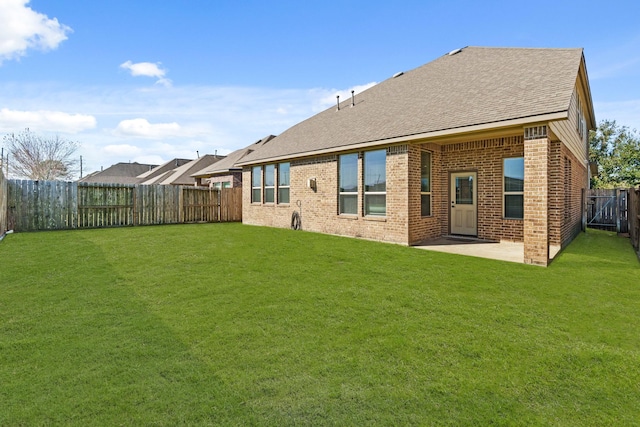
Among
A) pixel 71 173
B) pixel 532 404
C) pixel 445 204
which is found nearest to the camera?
pixel 532 404

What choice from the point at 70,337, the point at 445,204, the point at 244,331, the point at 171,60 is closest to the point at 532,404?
the point at 244,331

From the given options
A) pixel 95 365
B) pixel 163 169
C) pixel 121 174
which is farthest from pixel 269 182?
pixel 121 174

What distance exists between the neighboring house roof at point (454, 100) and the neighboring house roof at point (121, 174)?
3546 centimetres

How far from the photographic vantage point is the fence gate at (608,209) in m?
12.8

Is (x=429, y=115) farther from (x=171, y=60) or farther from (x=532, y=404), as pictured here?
(x=171, y=60)

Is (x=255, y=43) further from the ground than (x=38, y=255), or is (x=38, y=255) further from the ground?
(x=255, y=43)

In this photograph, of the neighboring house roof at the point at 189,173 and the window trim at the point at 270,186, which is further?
the neighboring house roof at the point at 189,173

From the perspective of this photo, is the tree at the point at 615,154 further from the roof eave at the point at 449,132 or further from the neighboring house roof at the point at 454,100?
the roof eave at the point at 449,132

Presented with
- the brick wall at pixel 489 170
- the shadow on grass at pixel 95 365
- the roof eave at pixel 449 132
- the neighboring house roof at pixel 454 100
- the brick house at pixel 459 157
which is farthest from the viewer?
the brick wall at pixel 489 170

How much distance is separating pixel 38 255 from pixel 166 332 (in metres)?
5.92

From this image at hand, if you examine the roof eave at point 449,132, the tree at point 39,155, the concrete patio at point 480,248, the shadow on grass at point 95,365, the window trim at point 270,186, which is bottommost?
the shadow on grass at point 95,365

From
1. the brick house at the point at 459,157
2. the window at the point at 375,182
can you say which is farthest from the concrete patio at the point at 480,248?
the window at the point at 375,182

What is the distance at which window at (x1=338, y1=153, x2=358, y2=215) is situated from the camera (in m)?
10.5

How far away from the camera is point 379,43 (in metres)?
13.1
